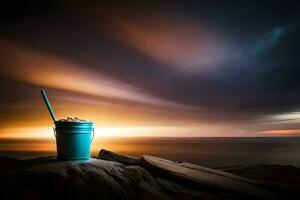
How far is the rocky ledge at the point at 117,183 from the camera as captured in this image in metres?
4.87

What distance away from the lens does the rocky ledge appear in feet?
16.0

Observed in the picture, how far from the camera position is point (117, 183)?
17.7 feet

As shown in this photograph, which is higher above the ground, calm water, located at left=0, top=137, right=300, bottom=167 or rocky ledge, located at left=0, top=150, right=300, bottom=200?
rocky ledge, located at left=0, top=150, right=300, bottom=200

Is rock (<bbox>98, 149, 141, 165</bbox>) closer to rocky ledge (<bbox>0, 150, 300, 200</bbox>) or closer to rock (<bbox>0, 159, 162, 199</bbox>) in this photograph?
rocky ledge (<bbox>0, 150, 300, 200</bbox>)

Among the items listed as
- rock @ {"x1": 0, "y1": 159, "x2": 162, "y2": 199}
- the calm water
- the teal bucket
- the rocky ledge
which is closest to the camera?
rock @ {"x1": 0, "y1": 159, "x2": 162, "y2": 199}

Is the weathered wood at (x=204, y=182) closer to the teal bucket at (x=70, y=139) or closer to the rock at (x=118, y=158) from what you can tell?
the rock at (x=118, y=158)

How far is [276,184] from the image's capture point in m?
7.04

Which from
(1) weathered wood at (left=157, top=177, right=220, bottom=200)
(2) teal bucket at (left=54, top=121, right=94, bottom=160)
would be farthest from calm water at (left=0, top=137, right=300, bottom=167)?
(2) teal bucket at (left=54, top=121, right=94, bottom=160)

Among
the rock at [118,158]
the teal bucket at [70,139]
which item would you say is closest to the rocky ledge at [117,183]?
the rock at [118,158]

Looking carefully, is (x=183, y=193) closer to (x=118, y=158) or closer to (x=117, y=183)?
(x=117, y=183)

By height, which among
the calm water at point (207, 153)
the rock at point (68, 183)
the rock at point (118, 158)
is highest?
the rock at point (118, 158)

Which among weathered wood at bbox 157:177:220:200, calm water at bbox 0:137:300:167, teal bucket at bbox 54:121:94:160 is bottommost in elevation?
calm water at bbox 0:137:300:167

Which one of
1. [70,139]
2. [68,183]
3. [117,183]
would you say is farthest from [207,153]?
[68,183]

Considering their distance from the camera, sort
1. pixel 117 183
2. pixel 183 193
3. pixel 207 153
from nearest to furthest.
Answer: pixel 117 183
pixel 183 193
pixel 207 153
